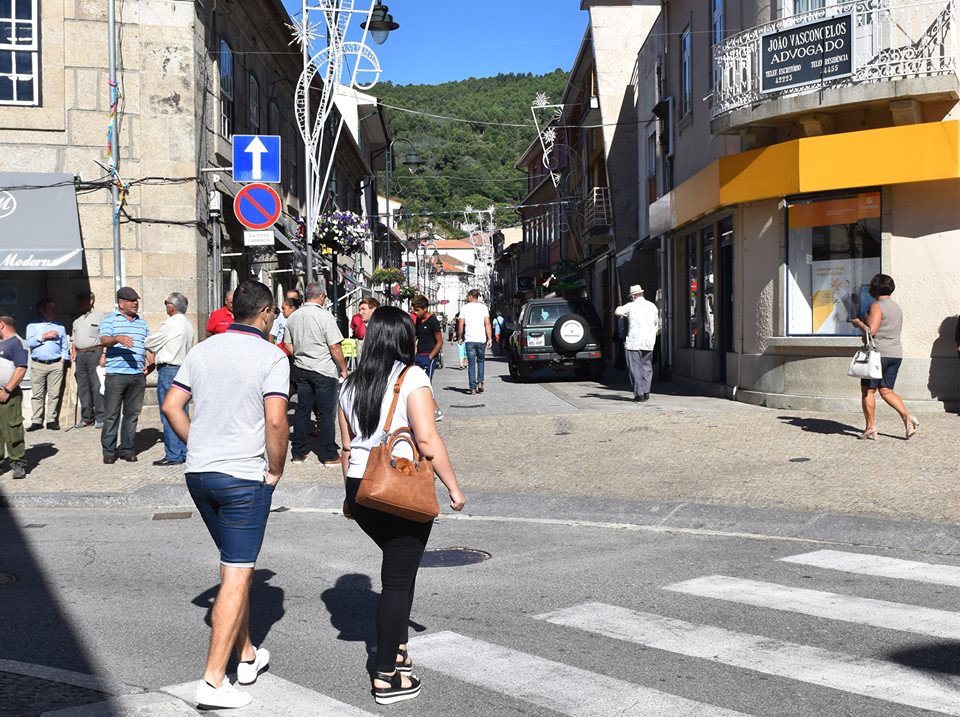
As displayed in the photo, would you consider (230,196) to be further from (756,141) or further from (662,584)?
(662,584)

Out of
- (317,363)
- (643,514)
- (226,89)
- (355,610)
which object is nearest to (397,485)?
(355,610)

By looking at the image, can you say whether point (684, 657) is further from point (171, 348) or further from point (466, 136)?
point (466, 136)

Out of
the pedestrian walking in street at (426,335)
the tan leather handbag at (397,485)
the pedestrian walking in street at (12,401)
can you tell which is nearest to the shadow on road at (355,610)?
the tan leather handbag at (397,485)

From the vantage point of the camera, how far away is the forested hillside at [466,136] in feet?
183

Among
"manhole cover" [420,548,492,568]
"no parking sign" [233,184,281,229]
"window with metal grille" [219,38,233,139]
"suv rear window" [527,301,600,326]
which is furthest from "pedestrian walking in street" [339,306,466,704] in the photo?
"suv rear window" [527,301,600,326]

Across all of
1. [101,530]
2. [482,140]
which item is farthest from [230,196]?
[482,140]

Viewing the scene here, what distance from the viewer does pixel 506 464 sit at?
10812 mm

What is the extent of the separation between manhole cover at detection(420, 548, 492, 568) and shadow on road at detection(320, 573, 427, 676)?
568 mm

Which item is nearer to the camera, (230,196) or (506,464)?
(506,464)

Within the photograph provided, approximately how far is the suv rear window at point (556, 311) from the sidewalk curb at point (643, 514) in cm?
1369

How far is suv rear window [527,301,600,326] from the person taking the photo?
2311cm

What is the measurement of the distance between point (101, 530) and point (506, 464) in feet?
13.3

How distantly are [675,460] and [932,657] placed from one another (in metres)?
5.96

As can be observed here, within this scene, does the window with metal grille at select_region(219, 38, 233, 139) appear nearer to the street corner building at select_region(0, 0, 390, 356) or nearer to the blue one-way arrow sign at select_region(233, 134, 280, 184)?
the street corner building at select_region(0, 0, 390, 356)
